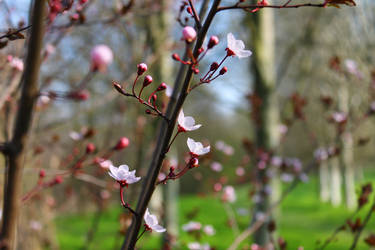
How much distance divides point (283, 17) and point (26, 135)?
29.0 ft

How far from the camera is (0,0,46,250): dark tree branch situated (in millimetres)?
741

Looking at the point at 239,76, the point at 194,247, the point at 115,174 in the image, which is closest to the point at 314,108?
the point at 239,76

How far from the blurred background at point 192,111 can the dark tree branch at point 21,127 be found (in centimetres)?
8

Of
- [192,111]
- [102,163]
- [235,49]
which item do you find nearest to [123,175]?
[235,49]

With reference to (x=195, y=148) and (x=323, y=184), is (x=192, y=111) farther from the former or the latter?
(x=195, y=148)

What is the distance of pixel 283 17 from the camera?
28.2 feet

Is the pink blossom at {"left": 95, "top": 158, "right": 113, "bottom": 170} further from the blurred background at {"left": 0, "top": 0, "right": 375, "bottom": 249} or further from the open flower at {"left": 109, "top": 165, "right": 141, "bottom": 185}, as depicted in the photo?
the open flower at {"left": 109, "top": 165, "right": 141, "bottom": 185}

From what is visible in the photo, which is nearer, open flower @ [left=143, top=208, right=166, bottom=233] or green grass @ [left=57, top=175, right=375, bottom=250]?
open flower @ [left=143, top=208, right=166, bottom=233]

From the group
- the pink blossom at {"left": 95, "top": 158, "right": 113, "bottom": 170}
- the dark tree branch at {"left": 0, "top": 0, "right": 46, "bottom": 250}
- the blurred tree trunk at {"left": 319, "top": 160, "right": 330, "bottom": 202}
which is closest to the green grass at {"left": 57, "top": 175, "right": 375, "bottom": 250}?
the blurred tree trunk at {"left": 319, "top": 160, "right": 330, "bottom": 202}

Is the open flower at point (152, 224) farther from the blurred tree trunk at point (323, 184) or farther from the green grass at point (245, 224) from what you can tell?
the blurred tree trunk at point (323, 184)

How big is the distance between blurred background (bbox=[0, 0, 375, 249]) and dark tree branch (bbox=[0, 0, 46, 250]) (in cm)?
8

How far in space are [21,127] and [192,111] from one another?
1464 centimetres

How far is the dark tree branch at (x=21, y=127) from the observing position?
741mm

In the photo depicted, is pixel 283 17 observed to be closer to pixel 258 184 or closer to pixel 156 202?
pixel 156 202
